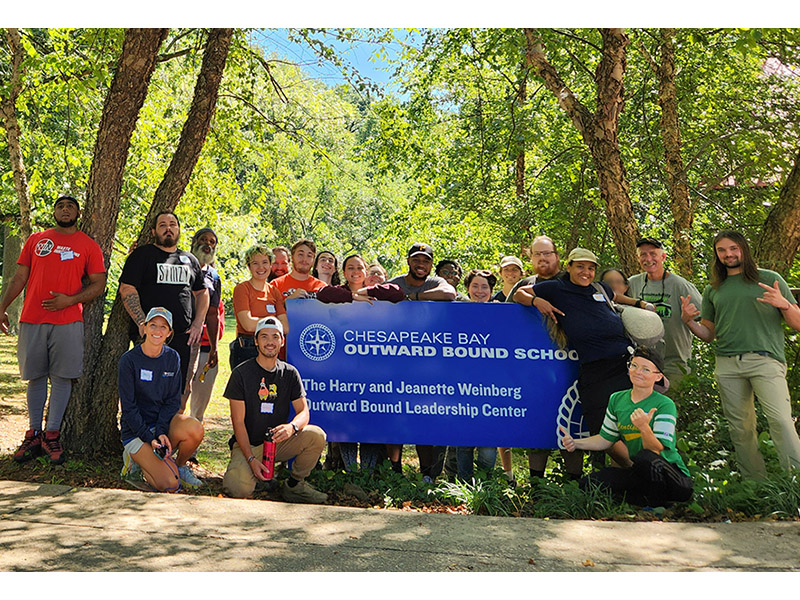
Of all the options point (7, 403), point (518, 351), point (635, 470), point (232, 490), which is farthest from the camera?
point (7, 403)

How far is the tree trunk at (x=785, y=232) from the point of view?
7.87 metres

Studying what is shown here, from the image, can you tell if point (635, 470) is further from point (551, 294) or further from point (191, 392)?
point (191, 392)

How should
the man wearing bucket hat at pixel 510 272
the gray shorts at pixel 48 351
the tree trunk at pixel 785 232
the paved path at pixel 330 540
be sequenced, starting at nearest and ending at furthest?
the paved path at pixel 330 540 < the gray shorts at pixel 48 351 < the man wearing bucket hat at pixel 510 272 < the tree trunk at pixel 785 232

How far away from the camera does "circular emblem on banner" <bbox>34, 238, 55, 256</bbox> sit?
6.67m

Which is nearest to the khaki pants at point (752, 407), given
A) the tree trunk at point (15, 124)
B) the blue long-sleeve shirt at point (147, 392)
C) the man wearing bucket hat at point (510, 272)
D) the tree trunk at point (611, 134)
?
the man wearing bucket hat at point (510, 272)

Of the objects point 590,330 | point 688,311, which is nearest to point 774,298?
point 688,311

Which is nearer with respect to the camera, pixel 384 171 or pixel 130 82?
pixel 130 82

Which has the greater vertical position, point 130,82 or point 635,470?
point 130,82

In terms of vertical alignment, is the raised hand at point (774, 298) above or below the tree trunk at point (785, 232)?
below

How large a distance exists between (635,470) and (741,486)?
0.79 meters

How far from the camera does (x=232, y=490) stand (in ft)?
19.6

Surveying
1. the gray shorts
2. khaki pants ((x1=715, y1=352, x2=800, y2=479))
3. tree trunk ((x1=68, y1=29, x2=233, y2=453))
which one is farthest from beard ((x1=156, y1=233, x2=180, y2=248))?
khaki pants ((x1=715, y1=352, x2=800, y2=479))

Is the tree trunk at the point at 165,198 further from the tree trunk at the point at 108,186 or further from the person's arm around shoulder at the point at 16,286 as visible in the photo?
the person's arm around shoulder at the point at 16,286

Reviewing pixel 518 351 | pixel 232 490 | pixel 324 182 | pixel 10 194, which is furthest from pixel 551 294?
pixel 324 182
